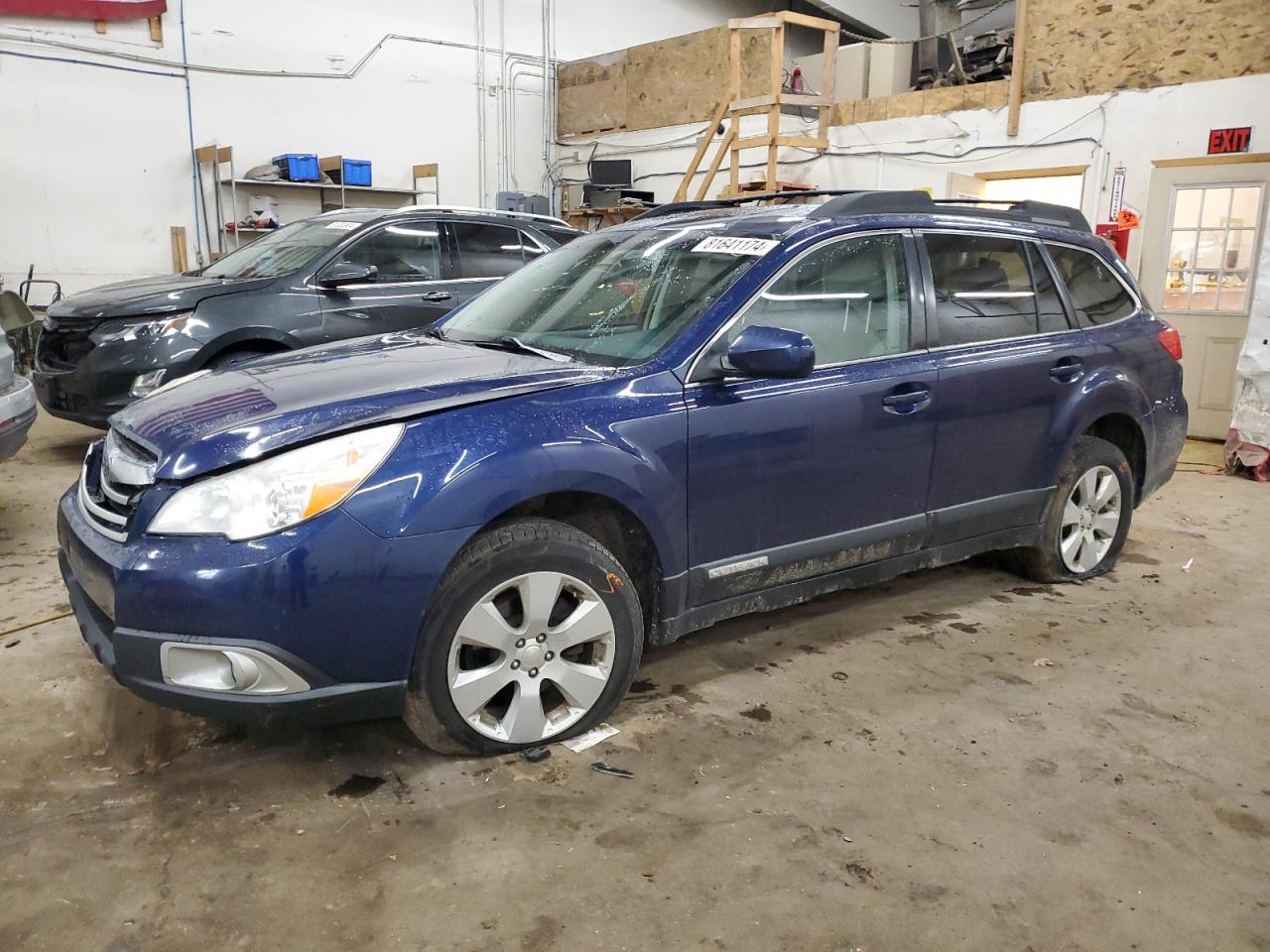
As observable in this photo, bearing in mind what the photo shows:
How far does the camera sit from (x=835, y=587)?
3.08 metres

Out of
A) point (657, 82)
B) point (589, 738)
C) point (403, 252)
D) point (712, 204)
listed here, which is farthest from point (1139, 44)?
point (589, 738)

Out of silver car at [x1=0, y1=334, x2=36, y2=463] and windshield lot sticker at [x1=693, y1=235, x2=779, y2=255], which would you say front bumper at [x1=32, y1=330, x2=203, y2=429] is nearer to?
silver car at [x1=0, y1=334, x2=36, y2=463]

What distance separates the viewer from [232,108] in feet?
35.0

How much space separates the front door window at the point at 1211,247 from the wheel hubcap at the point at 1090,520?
4339mm

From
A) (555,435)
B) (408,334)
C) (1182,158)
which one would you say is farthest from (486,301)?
(1182,158)

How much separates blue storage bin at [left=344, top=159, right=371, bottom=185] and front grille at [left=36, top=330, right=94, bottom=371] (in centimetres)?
565

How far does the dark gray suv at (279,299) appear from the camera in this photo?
5.27m

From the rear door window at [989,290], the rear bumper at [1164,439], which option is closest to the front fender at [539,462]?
the rear door window at [989,290]

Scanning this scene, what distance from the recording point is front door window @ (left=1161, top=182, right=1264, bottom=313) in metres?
7.14

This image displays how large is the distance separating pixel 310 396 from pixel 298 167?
8.76 m

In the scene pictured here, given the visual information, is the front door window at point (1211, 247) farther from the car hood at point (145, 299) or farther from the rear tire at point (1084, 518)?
the car hood at point (145, 299)

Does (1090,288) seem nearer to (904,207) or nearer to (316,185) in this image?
(904,207)

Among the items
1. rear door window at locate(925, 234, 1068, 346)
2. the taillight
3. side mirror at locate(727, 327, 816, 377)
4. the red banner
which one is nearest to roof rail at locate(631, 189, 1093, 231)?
rear door window at locate(925, 234, 1068, 346)

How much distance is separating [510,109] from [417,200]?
70.7 inches
